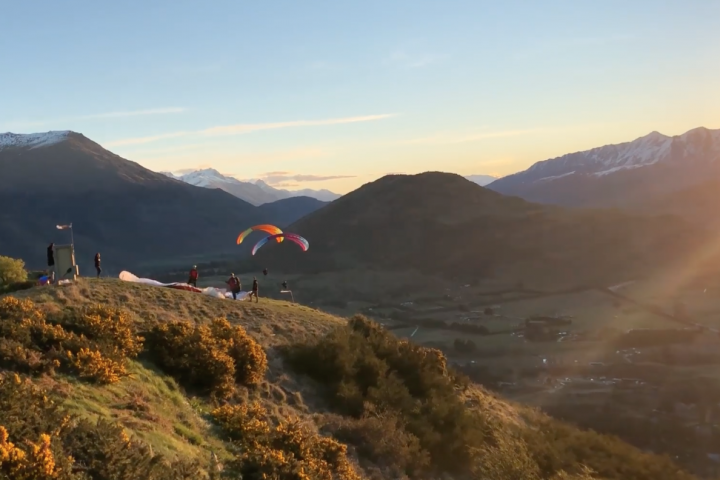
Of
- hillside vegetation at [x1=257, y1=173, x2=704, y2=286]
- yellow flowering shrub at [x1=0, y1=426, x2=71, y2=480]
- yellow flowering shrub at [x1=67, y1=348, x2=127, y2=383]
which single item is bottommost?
hillside vegetation at [x1=257, y1=173, x2=704, y2=286]

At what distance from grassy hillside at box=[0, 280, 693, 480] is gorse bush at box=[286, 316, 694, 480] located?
54 millimetres

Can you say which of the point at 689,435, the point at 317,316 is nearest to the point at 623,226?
the point at 689,435

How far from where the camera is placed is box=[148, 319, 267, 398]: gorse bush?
45.8 feet

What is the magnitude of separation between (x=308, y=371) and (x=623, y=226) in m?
113

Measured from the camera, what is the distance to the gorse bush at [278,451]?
9.45 metres

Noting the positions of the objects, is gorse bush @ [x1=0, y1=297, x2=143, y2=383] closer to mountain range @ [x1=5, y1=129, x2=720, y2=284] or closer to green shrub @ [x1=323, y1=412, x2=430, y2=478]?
green shrub @ [x1=323, y1=412, x2=430, y2=478]

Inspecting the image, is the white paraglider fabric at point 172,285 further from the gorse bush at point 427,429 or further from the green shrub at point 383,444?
the green shrub at point 383,444

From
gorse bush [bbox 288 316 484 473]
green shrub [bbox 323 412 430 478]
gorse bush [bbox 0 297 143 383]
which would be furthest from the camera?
gorse bush [bbox 288 316 484 473]

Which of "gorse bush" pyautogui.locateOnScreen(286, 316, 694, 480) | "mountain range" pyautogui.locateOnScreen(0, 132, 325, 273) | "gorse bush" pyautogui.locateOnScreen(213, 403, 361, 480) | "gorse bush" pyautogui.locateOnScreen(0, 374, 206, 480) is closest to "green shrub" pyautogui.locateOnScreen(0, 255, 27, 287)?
"gorse bush" pyautogui.locateOnScreen(286, 316, 694, 480)

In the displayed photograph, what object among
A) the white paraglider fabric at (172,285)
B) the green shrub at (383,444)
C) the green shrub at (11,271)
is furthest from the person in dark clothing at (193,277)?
the green shrub at (383,444)

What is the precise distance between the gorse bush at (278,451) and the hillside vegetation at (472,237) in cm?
8992

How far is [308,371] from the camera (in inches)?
737

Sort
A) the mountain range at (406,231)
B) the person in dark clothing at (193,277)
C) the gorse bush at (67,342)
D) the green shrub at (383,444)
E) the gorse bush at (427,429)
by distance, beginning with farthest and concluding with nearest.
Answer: the mountain range at (406,231)
the person in dark clothing at (193,277)
the gorse bush at (427,429)
the green shrub at (383,444)
the gorse bush at (67,342)

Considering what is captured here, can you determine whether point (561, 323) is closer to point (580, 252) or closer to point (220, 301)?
point (580, 252)
